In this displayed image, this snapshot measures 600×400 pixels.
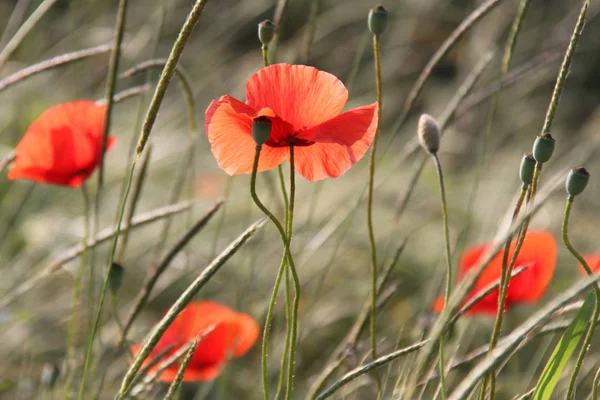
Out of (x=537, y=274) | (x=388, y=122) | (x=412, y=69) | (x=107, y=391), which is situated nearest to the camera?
(x=537, y=274)

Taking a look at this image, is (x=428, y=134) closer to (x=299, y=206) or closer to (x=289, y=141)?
(x=289, y=141)

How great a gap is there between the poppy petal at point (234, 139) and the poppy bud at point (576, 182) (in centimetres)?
20

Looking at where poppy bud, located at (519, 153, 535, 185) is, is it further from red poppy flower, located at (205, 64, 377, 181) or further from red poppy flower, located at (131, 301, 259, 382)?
red poppy flower, located at (131, 301, 259, 382)

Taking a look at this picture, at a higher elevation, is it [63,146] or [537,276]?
[63,146]

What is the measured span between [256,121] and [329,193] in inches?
72.8

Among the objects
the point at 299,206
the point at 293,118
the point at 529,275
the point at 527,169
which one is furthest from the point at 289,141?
the point at 299,206

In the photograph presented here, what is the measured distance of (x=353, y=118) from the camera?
557 millimetres

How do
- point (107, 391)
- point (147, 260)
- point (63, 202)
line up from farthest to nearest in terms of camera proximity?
point (63, 202)
point (147, 260)
point (107, 391)

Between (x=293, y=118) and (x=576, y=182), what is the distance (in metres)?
0.19

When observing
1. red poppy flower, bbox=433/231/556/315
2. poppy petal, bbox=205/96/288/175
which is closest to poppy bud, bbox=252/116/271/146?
poppy petal, bbox=205/96/288/175

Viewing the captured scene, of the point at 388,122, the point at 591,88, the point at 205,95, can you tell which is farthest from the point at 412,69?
the point at 205,95

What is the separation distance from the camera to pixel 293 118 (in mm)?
564

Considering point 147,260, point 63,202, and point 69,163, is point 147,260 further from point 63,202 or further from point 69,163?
point 69,163

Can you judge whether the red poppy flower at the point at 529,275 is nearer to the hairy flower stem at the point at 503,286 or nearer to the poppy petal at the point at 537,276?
the poppy petal at the point at 537,276
